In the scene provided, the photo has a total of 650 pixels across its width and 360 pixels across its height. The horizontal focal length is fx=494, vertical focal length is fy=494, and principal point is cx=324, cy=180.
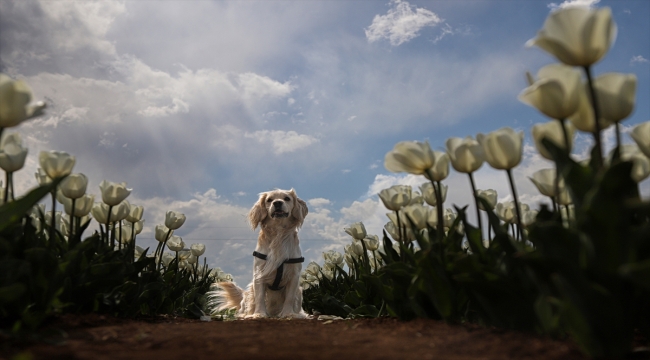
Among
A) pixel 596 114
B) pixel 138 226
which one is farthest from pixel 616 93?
pixel 138 226

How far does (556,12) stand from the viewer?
2266 millimetres

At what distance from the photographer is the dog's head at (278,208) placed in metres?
8.42

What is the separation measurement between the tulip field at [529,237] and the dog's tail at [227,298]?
5.47 meters

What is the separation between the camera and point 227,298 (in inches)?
399

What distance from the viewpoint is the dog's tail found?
9.98 m

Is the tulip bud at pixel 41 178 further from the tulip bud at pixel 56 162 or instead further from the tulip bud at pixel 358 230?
the tulip bud at pixel 358 230

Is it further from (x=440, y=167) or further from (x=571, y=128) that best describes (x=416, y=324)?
(x=571, y=128)

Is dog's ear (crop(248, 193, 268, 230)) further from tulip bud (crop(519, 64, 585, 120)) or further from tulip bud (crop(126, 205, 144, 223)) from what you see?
tulip bud (crop(519, 64, 585, 120))

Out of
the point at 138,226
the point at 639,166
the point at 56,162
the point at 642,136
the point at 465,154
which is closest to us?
the point at 642,136

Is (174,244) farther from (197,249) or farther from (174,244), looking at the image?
(197,249)

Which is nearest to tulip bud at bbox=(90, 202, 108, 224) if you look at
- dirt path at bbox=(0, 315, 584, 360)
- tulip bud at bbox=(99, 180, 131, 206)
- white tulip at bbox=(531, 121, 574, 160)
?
tulip bud at bbox=(99, 180, 131, 206)

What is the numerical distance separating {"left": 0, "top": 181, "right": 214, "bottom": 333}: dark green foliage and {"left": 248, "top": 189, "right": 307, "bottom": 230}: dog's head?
270 centimetres

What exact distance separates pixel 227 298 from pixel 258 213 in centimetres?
228

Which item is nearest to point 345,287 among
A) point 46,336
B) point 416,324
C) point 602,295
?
point 416,324
